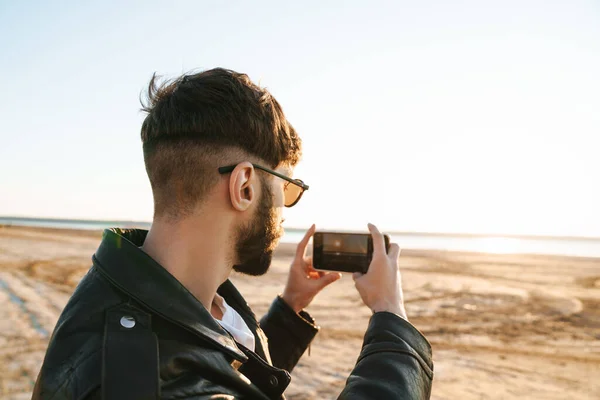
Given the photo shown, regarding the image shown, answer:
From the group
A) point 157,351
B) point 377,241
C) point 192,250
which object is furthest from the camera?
point 377,241

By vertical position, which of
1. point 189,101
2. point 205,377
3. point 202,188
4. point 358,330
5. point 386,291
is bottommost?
point 358,330

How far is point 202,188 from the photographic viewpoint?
1.71m

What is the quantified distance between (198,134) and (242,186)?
26 centimetres

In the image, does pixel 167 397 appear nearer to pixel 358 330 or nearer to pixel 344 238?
pixel 344 238

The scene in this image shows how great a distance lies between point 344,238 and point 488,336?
541 cm

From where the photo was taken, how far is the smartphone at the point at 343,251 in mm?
2295

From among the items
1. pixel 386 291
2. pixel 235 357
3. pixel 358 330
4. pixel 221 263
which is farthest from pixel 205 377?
pixel 358 330

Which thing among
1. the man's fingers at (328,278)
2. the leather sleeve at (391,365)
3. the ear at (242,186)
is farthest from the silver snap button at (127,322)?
the man's fingers at (328,278)

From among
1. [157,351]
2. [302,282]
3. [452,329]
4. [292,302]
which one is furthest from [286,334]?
[452,329]

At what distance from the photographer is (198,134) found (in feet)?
5.69

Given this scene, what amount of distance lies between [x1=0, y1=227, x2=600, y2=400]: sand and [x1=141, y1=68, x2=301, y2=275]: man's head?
3.16 meters

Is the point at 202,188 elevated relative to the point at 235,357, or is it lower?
elevated

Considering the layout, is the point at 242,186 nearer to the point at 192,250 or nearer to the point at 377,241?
the point at 192,250

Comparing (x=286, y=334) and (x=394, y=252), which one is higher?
(x=394, y=252)
